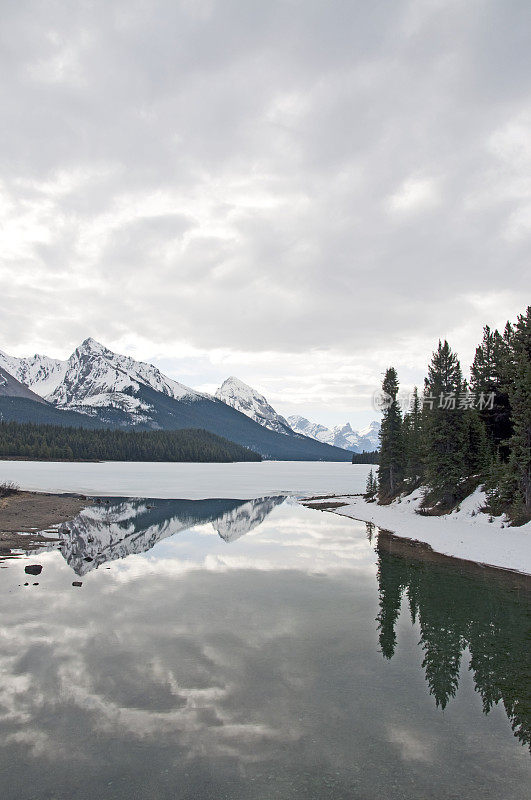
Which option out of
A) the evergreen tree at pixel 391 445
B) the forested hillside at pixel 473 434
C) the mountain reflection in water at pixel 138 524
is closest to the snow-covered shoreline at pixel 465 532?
the forested hillside at pixel 473 434

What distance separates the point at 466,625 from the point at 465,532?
22522mm

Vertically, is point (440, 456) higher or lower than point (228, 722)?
higher

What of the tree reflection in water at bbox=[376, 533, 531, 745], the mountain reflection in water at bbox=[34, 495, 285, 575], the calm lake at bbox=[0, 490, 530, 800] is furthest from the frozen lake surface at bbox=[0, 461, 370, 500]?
the calm lake at bbox=[0, 490, 530, 800]

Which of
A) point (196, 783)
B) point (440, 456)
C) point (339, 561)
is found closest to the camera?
point (196, 783)

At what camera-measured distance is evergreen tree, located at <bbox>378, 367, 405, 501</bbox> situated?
215 ft

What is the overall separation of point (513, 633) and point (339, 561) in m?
13.1

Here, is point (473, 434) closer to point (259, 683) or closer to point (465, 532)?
point (465, 532)

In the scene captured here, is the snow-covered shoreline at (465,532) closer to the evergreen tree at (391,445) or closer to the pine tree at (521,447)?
the pine tree at (521,447)

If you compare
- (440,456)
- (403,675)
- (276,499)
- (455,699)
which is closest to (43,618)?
(403,675)

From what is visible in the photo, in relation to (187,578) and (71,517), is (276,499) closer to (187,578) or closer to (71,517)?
(71,517)

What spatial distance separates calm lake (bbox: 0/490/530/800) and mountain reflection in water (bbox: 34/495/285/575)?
13.3ft

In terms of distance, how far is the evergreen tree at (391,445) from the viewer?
6550 cm

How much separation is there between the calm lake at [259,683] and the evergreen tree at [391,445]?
133 feet

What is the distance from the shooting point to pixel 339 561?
2892 centimetres
